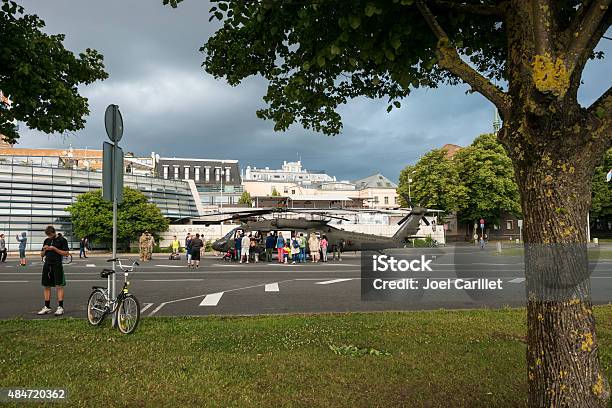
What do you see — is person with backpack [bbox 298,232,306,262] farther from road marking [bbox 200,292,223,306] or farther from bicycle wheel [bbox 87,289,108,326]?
bicycle wheel [bbox 87,289,108,326]

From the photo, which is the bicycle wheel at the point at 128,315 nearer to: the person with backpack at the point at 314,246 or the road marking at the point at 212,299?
the road marking at the point at 212,299

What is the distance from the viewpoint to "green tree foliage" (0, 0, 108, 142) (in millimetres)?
7344

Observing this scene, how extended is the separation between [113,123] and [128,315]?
338 cm

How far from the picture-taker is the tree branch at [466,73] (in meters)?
3.66

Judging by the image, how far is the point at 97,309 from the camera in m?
7.89

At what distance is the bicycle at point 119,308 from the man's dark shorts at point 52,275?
6.14ft

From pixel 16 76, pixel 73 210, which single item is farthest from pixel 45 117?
pixel 73 210

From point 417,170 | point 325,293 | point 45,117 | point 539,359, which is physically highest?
point 417,170

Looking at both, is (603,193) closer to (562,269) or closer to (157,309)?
(157,309)

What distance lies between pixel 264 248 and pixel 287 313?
17715 millimetres

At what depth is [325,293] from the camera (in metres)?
12.5

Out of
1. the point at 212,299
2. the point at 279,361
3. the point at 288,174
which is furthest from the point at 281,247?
the point at 288,174

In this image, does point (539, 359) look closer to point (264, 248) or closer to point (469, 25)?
point (469, 25)

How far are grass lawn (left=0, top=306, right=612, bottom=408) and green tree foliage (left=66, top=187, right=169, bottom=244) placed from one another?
3140cm
